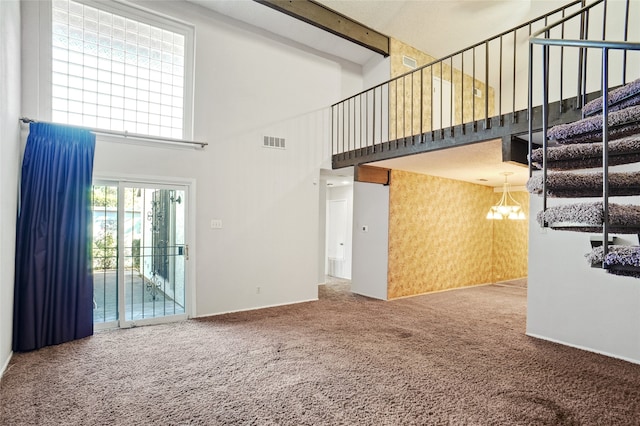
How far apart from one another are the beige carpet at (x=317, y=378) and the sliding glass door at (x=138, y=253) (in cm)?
37

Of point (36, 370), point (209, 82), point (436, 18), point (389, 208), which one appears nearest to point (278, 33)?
point (209, 82)

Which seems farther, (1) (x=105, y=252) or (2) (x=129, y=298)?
(2) (x=129, y=298)

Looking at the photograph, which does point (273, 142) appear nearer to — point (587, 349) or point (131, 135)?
point (131, 135)

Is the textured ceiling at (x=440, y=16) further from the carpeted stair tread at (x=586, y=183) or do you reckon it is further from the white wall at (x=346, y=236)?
the carpeted stair tread at (x=586, y=183)

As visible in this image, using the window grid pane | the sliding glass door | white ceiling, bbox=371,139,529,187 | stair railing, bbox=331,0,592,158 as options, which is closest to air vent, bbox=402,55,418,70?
stair railing, bbox=331,0,592,158

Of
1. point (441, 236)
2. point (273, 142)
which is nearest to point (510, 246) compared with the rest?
point (441, 236)

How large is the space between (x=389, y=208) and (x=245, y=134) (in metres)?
2.73

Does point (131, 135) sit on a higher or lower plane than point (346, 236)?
higher

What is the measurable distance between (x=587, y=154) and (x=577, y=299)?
108 inches

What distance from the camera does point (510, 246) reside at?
8.49 metres

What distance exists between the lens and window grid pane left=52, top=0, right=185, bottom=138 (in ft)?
13.5

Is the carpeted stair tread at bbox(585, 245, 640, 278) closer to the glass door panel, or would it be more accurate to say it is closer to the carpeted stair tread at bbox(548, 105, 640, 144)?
the carpeted stair tread at bbox(548, 105, 640, 144)

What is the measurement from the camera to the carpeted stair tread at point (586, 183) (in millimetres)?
1814

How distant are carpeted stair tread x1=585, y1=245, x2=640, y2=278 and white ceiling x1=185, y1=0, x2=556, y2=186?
304 cm
